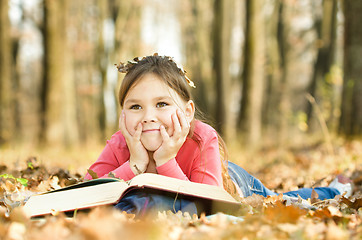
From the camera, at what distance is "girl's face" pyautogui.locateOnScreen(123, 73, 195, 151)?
278 cm

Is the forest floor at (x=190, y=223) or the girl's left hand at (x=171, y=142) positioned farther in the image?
the girl's left hand at (x=171, y=142)

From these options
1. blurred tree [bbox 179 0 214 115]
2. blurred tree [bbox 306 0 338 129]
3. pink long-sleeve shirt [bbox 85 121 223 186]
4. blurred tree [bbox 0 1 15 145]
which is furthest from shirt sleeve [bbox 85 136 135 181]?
blurred tree [bbox 179 0 214 115]

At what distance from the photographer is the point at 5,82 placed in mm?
9789

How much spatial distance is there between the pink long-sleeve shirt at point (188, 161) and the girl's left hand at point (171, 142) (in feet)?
0.14

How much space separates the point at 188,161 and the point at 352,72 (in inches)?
232

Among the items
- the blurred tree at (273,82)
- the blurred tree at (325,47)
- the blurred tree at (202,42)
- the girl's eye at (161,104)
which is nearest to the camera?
the girl's eye at (161,104)

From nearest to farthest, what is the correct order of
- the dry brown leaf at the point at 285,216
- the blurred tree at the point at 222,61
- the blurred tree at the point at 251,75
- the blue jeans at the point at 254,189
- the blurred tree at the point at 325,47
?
the dry brown leaf at the point at 285,216 → the blue jeans at the point at 254,189 → the blurred tree at the point at 251,75 → the blurred tree at the point at 222,61 → the blurred tree at the point at 325,47

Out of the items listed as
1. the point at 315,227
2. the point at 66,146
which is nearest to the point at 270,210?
the point at 315,227

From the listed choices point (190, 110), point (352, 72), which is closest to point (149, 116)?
point (190, 110)

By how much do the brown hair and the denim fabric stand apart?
0.73m

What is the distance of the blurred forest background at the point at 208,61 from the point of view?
9548 mm

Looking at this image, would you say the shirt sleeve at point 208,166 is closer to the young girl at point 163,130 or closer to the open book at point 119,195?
the young girl at point 163,130

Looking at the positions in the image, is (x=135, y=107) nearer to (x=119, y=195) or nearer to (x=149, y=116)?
(x=149, y=116)

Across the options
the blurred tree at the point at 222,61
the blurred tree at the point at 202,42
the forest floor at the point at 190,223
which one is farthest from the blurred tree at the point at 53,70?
the blurred tree at the point at 202,42
